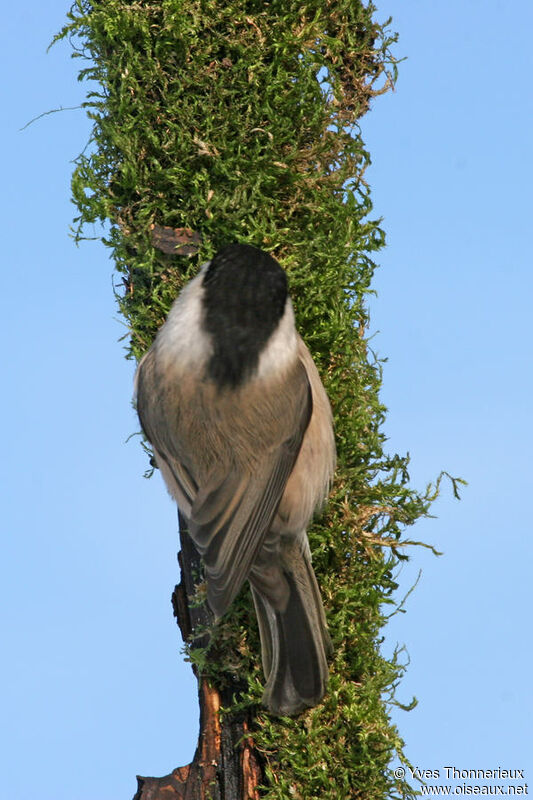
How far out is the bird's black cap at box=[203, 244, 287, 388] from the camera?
3.12 metres

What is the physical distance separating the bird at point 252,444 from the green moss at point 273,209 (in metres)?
0.12

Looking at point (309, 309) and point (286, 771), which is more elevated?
point (309, 309)

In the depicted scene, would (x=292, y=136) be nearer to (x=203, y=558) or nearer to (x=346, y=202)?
(x=346, y=202)

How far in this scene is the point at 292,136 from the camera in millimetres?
3539

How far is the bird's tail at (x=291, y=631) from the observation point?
3.28 metres

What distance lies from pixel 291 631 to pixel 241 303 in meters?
1.04

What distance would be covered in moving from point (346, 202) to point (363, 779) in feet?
6.34

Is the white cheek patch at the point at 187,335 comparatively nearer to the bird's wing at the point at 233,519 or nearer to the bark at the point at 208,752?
the bird's wing at the point at 233,519

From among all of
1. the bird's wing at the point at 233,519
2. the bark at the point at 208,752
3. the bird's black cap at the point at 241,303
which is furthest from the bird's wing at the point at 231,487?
the bark at the point at 208,752

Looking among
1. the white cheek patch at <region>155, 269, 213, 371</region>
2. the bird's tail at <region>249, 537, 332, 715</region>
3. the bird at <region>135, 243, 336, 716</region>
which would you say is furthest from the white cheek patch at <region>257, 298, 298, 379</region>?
the bird's tail at <region>249, 537, 332, 715</region>

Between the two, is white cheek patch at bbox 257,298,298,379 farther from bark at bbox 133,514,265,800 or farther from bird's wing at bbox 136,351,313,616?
bark at bbox 133,514,265,800

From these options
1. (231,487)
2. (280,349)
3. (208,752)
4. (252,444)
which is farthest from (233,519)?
(208,752)

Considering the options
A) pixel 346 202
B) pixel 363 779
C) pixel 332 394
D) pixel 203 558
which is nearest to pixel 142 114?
pixel 346 202

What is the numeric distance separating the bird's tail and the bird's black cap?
65 cm
